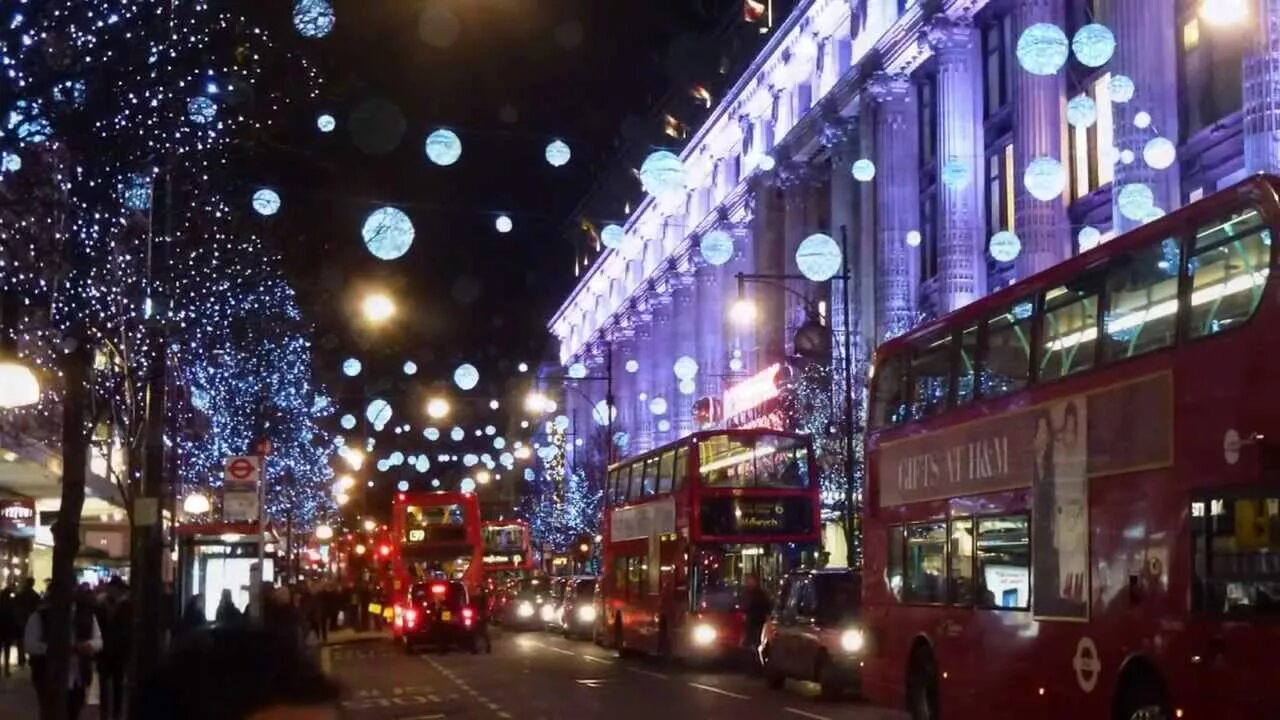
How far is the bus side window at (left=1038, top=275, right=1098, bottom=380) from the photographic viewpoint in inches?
574

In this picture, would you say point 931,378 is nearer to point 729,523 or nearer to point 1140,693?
point 1140,693

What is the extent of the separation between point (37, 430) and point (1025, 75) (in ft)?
80.8

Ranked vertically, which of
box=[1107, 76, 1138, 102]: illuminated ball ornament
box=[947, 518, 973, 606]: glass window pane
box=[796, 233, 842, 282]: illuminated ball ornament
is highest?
box=[1107, 76, 1138, 102]: illuminated ball ornament

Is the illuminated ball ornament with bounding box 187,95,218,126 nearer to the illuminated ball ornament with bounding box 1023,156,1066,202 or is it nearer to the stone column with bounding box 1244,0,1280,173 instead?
the illuminated ball ornament with bounding box 1023,156,1066,202

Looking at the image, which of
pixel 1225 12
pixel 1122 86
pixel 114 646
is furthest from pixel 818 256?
pixel 114 646

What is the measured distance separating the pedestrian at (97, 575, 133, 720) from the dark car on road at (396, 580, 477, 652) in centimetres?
2043

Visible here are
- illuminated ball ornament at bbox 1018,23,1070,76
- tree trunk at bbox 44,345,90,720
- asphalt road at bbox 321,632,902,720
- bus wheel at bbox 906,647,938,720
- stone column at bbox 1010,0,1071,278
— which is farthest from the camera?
stone column at bbox 1010,0,1071,278

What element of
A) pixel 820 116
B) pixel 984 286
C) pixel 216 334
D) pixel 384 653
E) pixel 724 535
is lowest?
pixel 384 653

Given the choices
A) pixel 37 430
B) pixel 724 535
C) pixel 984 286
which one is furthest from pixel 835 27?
pixel 37 430

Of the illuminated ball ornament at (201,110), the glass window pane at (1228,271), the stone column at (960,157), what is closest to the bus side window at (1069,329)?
the glass window pane at (1228,271)

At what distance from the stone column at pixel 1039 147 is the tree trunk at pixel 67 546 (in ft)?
83.0

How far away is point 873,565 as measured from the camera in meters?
20.3

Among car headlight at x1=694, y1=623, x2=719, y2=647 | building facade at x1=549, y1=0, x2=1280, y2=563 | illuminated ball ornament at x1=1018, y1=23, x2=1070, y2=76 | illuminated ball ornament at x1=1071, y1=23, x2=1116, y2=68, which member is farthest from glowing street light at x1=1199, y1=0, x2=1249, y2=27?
car headlight at x1=694, y1=623, x2=719, y2=647

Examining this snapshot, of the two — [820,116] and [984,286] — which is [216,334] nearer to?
[984,286]
